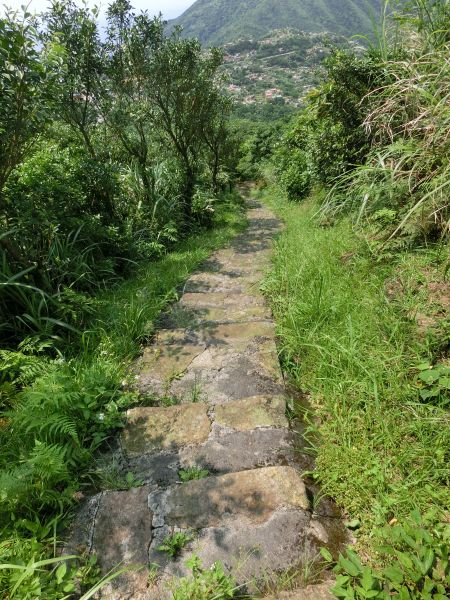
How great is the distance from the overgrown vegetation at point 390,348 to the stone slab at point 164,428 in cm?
66

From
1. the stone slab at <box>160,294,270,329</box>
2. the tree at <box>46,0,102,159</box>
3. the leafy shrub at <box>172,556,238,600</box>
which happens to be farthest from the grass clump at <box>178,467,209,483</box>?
the tree at <box>46,0,102,159</box>

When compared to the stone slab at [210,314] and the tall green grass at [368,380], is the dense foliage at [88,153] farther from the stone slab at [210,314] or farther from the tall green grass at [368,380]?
the tall green grass at [368,380]

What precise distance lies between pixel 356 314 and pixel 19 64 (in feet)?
10.5

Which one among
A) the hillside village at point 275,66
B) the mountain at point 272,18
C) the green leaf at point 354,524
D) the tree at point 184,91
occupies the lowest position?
the green leaf at point 354,524

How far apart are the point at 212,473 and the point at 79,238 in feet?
10.8

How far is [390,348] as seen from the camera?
216cm

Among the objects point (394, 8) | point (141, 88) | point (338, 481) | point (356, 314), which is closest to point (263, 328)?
point (356, 314)

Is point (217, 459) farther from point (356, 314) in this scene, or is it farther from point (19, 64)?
point (19, 64)

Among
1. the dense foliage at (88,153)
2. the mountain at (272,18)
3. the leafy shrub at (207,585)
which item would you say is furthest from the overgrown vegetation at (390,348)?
the mountain at (272,18)

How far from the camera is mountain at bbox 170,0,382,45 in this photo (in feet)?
377

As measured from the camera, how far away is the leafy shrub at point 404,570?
45.0 inches

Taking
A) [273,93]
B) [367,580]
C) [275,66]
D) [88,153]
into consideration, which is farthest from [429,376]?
[275,66]

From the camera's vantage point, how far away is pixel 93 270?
4.18 meters

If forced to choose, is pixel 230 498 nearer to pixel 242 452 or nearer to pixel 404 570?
pixel 242 452
